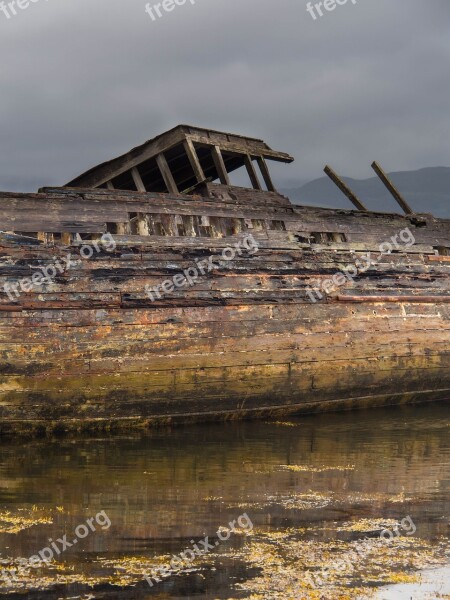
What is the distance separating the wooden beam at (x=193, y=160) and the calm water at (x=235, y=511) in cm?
458

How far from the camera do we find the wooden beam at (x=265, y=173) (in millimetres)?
16188

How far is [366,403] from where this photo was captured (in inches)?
599

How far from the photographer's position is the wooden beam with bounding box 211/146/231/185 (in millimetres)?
15125

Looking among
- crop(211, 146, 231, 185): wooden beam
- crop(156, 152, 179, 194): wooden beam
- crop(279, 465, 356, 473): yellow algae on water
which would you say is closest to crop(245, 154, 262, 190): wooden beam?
crop(211, 146, 231, 185): wooden beam

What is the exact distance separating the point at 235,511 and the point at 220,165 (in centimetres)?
878

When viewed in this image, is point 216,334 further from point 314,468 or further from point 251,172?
point 251,172

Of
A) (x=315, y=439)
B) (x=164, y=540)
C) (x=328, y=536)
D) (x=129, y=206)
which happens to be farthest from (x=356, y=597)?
(x=129, y=206)

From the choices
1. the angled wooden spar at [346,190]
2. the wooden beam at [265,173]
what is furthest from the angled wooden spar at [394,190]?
the wooden beam at [265,173]

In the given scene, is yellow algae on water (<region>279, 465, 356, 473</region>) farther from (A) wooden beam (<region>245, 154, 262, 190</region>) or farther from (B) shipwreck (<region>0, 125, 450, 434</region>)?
(A) wooden beam (<region>245, 154, 262, 190</region>)

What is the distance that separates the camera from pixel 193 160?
47.4 feet

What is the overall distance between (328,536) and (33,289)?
6352 millimetres

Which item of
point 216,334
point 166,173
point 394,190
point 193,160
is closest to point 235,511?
point 216,334

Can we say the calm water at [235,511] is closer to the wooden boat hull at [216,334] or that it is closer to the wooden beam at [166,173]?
the wooden boat hull at [216,334]

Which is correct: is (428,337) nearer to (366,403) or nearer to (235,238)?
(366,403)
